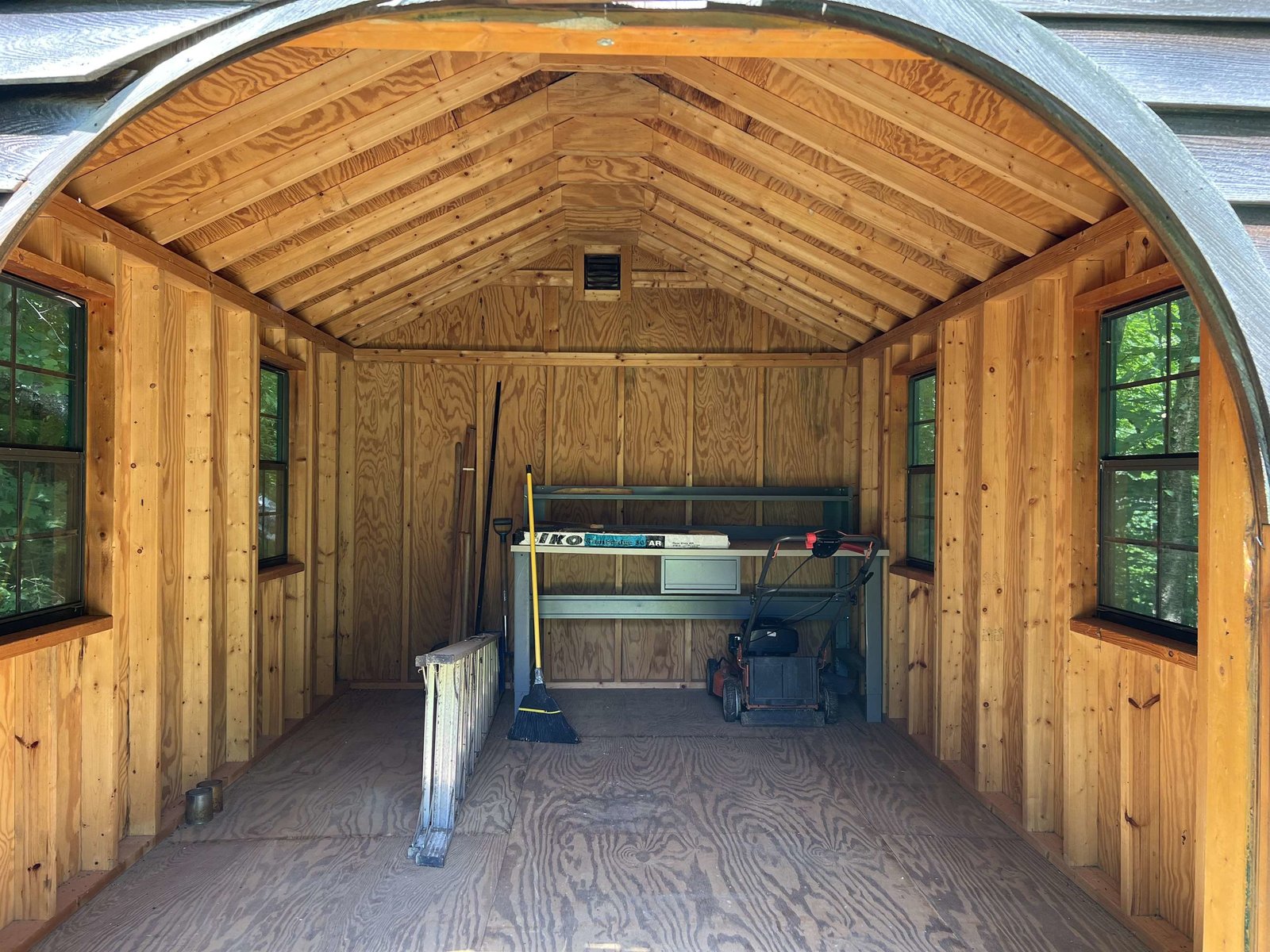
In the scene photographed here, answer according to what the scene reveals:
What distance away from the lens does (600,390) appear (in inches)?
248

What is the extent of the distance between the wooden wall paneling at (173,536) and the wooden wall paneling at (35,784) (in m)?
0.73

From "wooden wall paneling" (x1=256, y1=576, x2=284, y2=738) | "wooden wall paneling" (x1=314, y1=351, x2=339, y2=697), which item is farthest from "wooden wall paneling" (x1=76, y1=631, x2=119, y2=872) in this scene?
"wooden wall paneling" (x1=314, y1=351, x2=339, y2=697)

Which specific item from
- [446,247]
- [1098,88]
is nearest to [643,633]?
[446,247]

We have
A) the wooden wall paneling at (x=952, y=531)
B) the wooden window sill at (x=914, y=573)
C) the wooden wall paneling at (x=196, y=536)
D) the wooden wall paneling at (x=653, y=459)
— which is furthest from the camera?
the wooden wall paneling at (x=653, y=459)

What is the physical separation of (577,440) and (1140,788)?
421cm

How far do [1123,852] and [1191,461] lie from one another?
141 centimetres

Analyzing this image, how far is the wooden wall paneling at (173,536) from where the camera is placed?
3.72 metres

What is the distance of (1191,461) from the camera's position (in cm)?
273

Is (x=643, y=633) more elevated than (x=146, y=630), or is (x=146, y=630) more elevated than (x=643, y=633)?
(x=146, y=630)

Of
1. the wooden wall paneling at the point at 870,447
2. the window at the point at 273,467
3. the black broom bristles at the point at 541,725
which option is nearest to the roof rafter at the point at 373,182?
the window at the point at 273,467

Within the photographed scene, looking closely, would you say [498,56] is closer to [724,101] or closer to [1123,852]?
[724,101]

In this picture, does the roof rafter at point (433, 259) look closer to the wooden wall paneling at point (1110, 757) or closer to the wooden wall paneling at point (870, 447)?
the wooden wall paneling at point (870, 447)

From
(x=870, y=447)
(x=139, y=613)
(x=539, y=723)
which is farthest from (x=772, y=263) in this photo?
(x=139, y=613)

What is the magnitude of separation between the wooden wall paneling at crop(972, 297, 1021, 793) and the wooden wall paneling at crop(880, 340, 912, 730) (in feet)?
4.65
